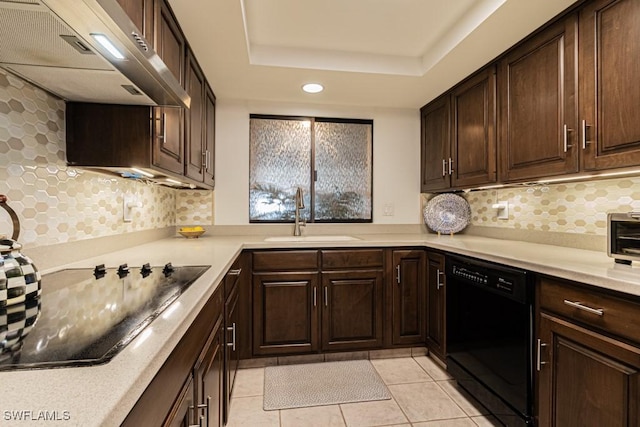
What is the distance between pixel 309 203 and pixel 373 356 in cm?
135

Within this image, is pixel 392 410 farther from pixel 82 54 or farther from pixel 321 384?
pixel 82 54

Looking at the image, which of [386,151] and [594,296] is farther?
[386,151]

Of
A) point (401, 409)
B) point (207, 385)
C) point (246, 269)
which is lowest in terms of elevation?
point (401, 409)

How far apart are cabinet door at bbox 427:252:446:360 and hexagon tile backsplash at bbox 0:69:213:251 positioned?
2.00m

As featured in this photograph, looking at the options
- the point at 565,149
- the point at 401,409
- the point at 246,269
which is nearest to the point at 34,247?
the point at 246,269

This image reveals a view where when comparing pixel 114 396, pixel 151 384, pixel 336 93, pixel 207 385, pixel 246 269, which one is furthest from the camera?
pixel 336 93

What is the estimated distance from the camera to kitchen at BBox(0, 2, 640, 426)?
3.73 feet

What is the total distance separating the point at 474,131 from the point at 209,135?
1.96 m

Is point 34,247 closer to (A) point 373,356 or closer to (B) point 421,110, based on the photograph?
(A) point 373,356

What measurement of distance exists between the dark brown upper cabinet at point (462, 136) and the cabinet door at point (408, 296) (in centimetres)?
68

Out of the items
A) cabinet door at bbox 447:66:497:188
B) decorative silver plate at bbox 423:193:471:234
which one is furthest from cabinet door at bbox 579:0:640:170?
decorative silver plate at bbox 423:193:471:234

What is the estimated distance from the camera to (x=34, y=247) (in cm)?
115

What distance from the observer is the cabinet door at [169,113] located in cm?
138

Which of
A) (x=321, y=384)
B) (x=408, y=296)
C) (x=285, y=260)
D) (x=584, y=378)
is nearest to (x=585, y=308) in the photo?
(x=584, y=378)
